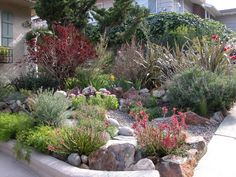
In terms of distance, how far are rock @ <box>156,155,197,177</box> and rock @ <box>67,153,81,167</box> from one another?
1043mm

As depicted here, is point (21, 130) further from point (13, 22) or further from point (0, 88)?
point (13, 22)

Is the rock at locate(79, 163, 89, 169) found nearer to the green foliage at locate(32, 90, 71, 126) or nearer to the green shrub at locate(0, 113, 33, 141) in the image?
the green foliage at locate(32, 90, 71, 126)

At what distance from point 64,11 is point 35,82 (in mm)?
2956

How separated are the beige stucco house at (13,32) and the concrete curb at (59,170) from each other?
6919 millimetres

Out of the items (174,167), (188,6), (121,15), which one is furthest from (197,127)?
(188,6)

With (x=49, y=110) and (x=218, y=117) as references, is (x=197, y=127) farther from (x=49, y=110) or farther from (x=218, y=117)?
(x=49, y=110)

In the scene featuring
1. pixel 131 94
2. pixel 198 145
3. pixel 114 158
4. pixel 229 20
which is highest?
pixel 229 20

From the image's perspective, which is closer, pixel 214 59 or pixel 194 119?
pixel 194 119

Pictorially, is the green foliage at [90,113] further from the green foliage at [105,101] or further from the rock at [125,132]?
the green foliage at [105,101]

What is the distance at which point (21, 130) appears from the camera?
199 inches

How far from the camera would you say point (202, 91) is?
606cm

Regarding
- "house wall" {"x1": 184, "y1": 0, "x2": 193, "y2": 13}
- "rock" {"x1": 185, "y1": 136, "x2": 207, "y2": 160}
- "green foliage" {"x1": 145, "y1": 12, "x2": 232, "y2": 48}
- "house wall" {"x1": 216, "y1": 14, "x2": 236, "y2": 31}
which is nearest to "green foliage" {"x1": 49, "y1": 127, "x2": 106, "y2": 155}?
"rock" {"x1": 185, "y1": 136, "x2": 207, "y2": 160}

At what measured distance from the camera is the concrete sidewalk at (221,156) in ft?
13.0

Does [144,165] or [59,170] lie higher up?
[144,165]
